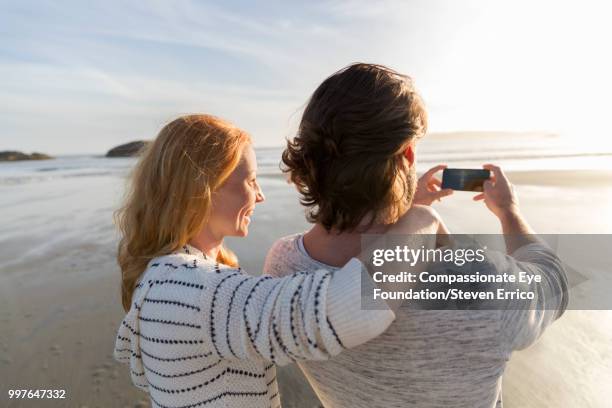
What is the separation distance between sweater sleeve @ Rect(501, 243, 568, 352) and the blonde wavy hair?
1.11 m

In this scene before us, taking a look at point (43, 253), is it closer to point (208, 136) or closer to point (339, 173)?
point (208, 136)

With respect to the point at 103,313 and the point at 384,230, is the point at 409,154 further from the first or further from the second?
the point at 103,313

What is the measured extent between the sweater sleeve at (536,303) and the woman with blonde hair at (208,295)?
395 mm

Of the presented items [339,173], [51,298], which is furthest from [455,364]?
[51,298]

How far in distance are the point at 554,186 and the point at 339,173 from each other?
1021 cm

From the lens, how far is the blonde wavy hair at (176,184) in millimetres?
1630

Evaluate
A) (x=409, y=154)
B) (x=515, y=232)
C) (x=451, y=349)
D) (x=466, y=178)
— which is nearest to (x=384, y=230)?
(x=409, y=154)

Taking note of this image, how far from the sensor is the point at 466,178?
1858 millimetres

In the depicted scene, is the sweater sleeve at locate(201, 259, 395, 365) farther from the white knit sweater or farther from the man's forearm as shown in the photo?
the man's forearm

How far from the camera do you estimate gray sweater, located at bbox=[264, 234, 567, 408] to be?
1290 mm

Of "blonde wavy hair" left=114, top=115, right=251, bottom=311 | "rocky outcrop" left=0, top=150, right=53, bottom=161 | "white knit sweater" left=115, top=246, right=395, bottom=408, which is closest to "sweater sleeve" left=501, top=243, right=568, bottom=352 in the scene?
"white knit sweater" left=115, top=246, right=395, bottom=408

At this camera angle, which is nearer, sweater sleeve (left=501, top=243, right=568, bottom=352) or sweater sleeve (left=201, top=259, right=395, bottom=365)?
sweater sleeve (left=201, top=259, right=395, bottom=365)

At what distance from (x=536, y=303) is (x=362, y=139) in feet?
2.42

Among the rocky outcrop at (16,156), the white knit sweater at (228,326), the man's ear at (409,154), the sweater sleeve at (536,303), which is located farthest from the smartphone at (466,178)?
the rocky outcrop at (16,156)
